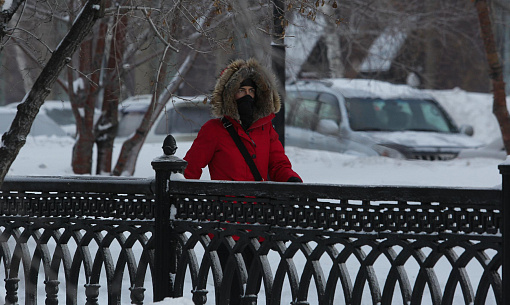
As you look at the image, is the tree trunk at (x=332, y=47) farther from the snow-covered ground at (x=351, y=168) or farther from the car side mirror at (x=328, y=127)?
the snow-covered ground at (x=351, y=168)

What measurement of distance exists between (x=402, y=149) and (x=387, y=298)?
28.7 feet

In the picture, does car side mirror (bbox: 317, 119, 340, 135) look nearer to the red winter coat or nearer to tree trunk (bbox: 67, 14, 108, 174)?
tree trunk (bbox: 67, 14, 108, 174)

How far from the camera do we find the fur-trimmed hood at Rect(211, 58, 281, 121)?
4.86 metres

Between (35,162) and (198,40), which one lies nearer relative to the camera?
(198,40)

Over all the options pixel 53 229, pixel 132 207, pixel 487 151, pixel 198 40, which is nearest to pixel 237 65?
pixel 132 207

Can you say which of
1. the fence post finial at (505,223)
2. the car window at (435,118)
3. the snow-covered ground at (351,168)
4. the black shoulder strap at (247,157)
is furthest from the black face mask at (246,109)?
the car window at (435,118)

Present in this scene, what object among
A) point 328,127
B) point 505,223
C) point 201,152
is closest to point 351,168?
point 328,127

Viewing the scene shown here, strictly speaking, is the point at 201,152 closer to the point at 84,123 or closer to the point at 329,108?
the point at 84,123

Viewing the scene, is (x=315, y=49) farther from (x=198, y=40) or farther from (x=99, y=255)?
(x=99, y=255)

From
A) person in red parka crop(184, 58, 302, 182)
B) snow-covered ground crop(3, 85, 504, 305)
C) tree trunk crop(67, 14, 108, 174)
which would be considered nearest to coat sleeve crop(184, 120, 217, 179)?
person in red parka crop(184, 58, 302, 182)

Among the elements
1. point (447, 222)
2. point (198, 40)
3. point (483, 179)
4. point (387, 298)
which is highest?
point (198, 40)

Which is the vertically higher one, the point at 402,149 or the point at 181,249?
the point at 402,149

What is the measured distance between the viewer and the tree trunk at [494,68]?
9953 millimetres

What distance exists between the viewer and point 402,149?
12391 mm
